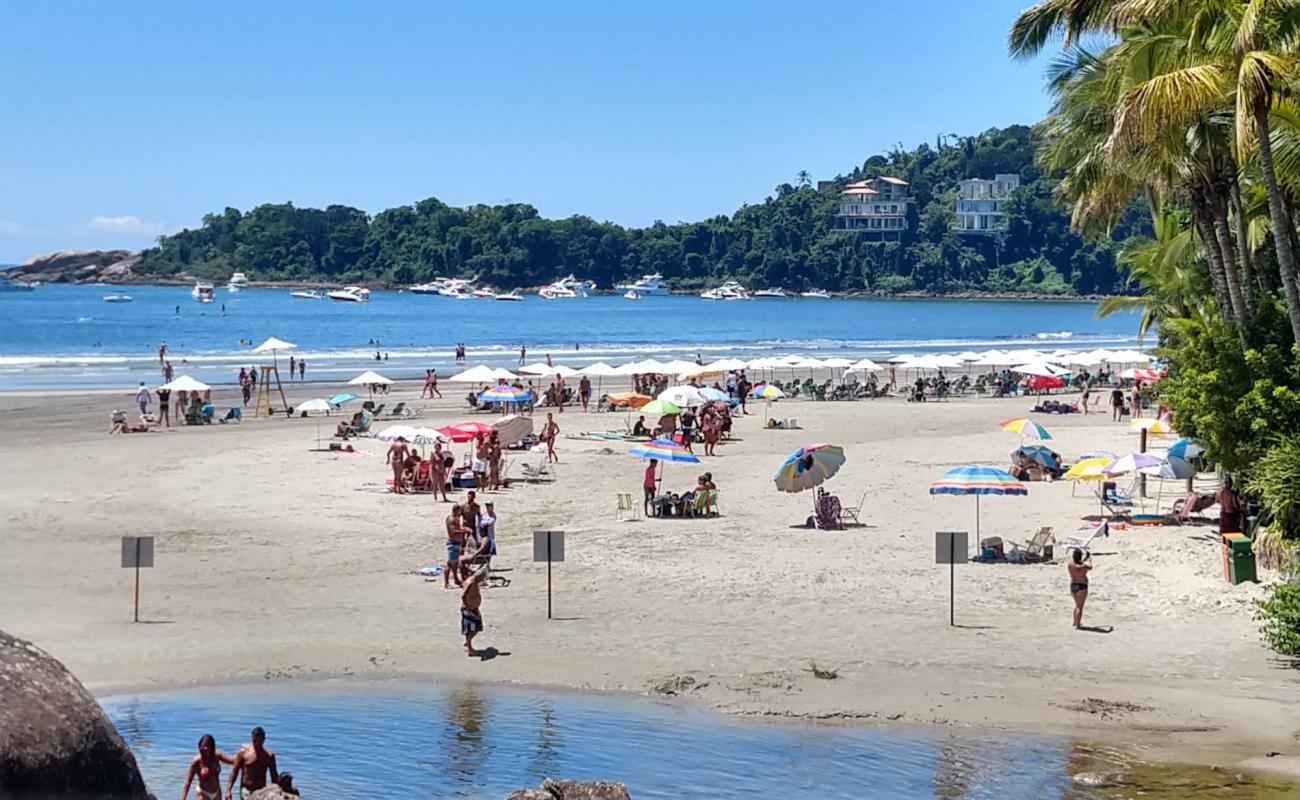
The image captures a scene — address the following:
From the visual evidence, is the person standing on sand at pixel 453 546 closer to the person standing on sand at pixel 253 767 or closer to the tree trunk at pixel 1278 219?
the person standing on sand at pixel 253 767

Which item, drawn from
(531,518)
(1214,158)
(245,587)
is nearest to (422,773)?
(245,587)

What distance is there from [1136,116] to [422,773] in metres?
10.7

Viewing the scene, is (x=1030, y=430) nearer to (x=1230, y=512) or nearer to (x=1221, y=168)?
(x=1230, y=512)

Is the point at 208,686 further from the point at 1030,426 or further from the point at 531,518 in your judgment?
the point at 1030,426

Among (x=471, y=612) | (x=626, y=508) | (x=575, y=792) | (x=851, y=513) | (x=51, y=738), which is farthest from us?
(x=626, y=508)

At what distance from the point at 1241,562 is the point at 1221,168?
19.0ft

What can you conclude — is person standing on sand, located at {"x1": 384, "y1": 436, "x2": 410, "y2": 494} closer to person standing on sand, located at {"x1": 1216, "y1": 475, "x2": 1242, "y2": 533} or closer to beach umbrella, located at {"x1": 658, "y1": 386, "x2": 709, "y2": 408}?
beach umbrella, located at {"x1": 658, "y1": 386, "x2": 709, "y2": 408}

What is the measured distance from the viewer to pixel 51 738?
6.29 m

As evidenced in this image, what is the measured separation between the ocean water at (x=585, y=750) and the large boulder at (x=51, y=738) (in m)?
5.18

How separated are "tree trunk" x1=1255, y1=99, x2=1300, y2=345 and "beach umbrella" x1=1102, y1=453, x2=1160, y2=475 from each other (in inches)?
155

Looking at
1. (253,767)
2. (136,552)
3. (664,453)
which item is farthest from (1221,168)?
(253,767)

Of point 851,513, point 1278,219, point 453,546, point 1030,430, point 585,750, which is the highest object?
point 1278,219

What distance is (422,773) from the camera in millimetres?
12258

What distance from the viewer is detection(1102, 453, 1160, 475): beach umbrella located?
21.8m
